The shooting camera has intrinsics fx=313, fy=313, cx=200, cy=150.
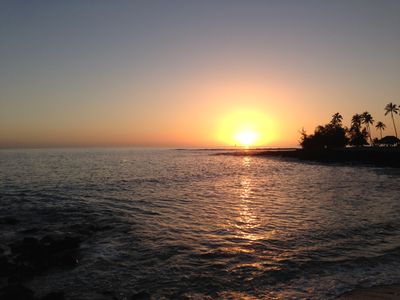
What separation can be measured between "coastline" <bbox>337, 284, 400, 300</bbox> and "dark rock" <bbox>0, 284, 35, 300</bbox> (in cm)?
818

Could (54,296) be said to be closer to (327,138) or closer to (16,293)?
(16,293)

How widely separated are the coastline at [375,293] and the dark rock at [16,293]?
8.18 m

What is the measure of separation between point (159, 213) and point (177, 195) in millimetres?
7942

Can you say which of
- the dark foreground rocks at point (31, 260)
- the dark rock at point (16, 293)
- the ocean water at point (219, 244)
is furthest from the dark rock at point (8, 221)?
the dark rock at point (16, 293)

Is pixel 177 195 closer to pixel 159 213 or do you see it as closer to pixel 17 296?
pixel 159 213

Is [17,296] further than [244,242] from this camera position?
No

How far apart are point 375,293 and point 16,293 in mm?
9534

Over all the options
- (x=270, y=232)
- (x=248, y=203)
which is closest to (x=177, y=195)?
(x=248, y=203)

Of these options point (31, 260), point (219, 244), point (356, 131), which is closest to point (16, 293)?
point (31, 260)

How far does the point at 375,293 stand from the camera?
8.22 m

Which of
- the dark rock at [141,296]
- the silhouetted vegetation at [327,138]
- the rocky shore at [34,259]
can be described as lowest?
the dark rock at [141,296]

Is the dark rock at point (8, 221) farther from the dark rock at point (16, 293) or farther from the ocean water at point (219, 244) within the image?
the dark rock at point (16, 293)

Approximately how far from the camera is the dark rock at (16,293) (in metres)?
8.23

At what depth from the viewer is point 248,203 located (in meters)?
23.7
